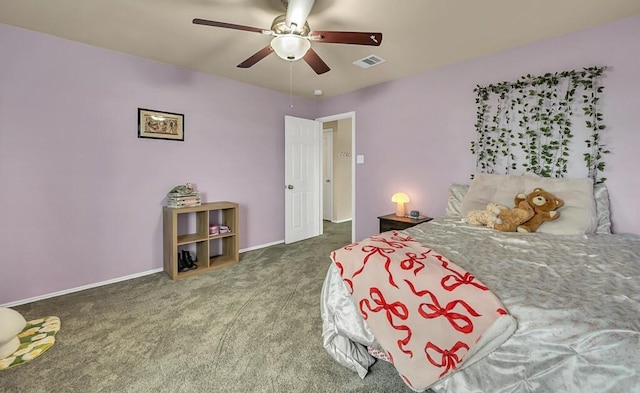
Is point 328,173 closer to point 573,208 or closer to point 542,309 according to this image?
point 573,208

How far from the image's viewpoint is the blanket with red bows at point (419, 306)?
111cm

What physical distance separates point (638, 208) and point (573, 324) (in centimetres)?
215

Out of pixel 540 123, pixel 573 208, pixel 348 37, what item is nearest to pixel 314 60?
pixel 348 37

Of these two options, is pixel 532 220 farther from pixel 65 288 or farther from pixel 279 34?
pixel 65 288

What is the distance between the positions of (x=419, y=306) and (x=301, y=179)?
3.39 meters

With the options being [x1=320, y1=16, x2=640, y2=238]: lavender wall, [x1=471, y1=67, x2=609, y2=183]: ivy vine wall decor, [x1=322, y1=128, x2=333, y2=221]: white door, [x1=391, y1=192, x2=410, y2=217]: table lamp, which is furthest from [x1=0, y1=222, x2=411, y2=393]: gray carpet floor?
[x1=322, y1=128, x2=333, y2=221]: white door

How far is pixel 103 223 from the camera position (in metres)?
2.79

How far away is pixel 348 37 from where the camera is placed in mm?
1785

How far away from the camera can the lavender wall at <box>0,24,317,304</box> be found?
7.75 feet

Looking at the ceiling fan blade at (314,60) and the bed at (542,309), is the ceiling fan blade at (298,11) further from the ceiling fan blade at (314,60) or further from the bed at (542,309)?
the bed at (542,309)

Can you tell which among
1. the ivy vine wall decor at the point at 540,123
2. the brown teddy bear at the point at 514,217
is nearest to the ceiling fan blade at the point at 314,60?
the ivy vine wall decor at the point at 540,123

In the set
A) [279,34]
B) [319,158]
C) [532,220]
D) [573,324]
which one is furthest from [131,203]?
[532,220]

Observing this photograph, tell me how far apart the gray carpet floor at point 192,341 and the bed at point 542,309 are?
0.81 feet

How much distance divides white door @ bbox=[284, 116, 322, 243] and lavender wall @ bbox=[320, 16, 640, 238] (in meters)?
0.59
